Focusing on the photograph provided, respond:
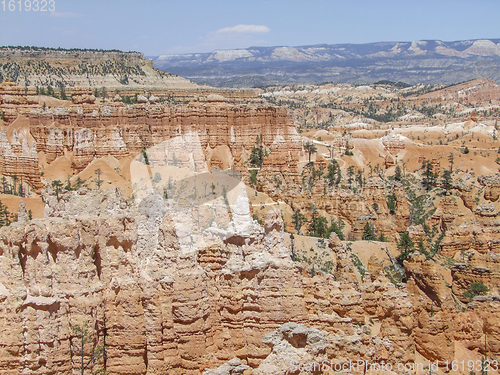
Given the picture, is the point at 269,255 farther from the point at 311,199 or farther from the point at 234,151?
the point at 234,151

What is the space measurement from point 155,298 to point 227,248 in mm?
2970

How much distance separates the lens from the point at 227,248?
17.5 meters

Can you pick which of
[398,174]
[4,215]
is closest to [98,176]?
[4,215]

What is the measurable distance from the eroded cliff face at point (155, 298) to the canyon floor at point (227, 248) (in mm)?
38

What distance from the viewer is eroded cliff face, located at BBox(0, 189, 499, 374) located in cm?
1486

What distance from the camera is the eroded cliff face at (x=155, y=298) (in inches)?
585

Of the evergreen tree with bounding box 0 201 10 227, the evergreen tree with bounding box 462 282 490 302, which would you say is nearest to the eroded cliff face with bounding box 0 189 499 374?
the evergreen tree with bounding box 462 282 490 302

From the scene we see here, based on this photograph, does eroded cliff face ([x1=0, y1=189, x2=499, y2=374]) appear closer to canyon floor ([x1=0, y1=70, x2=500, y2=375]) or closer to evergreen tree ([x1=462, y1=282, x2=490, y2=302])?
canyon floor ([x1=0, y1=70, x2=500, y2=375])

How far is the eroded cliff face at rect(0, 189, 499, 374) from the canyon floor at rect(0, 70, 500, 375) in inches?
1.5

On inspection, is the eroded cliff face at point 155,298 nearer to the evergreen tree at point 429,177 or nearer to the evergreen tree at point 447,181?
the evergreen tree at point 447,181

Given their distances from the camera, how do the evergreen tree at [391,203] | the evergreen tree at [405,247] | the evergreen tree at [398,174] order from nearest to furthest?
the evergreen tree at [405,247]
the evergreen tree at [391,203]
the evergreen tree at [398,174]

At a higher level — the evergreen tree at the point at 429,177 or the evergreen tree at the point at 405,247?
the evergreen tree at the point at 429,177

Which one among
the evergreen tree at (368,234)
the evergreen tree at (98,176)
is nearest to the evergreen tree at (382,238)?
the evergreen tree at (368,234)

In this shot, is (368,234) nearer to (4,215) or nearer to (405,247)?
(405,247)
